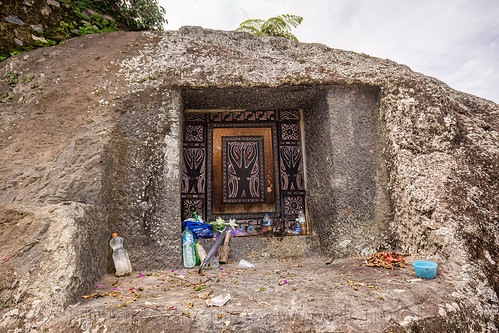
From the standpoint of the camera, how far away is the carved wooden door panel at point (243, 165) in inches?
152

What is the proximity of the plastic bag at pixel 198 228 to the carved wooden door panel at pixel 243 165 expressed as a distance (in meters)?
0.39

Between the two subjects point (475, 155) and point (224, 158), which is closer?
point (475, 155)

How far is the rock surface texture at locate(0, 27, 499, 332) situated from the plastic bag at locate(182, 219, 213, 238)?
17.3 inches

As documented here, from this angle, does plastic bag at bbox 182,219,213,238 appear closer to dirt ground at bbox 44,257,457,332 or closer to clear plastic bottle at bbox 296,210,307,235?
dirt ground at bbox 44,257,457,332

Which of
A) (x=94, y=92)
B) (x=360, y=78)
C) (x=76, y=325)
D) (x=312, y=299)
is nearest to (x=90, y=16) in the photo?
(x=94, y=92)

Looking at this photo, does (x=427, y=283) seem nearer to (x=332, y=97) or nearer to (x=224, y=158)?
(x=332, y=97)

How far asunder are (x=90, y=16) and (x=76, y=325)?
3.85m

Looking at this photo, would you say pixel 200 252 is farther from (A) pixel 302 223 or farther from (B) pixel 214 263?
(A) pixel 302 223

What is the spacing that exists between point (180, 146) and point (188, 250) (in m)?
1.12

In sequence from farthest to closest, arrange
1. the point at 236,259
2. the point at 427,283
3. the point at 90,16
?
the point at 90,16, the point at 236,259, the point at 427,283

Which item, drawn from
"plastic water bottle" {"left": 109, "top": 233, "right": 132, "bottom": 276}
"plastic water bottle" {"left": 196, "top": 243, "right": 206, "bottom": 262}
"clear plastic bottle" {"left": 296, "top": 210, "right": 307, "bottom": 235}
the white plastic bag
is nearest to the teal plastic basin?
the white plastic bag

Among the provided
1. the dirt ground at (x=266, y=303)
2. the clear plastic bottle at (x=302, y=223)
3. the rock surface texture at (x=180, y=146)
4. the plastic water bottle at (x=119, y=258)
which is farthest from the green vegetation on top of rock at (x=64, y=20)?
the clear plastic bottle at (x=302, y=223)

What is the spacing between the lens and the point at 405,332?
1.58 m

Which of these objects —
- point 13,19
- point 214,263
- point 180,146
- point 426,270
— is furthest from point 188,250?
point 13,19
